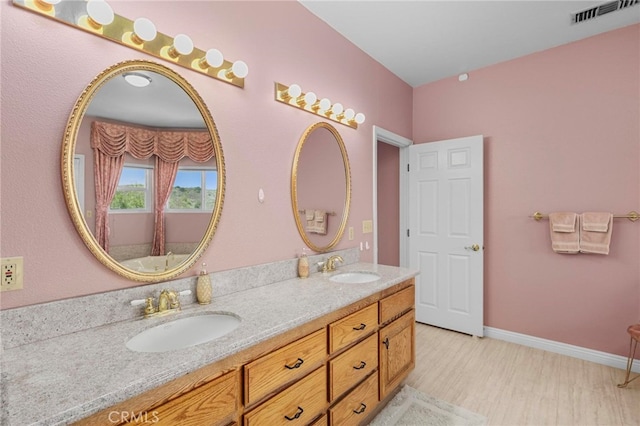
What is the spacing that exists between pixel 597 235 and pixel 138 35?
349 cm

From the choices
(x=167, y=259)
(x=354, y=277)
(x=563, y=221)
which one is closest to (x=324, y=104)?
(x=354, y=277)

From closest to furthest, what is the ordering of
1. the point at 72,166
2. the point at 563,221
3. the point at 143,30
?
the point at 72,166
the point at 143,30
the point at 563,221

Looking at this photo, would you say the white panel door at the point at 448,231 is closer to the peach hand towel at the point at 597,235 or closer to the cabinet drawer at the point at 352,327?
the peach hand towel at the point at 597,235

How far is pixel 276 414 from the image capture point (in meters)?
1.19

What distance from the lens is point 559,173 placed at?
109 inches

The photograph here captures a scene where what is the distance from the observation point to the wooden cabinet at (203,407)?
0.86 meters

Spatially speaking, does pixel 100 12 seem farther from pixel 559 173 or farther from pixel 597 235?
pixel 597 235

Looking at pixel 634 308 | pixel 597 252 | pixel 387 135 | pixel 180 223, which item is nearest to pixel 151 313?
pixel 180 223

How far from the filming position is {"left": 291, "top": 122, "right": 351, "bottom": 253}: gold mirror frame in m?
2.06

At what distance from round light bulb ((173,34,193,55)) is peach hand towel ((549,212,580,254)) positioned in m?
3.13

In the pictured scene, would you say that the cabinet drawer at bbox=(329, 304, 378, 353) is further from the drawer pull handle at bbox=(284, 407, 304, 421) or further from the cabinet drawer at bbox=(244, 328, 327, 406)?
the drawer pull handle at bbox=(284, 407, 304, 421)

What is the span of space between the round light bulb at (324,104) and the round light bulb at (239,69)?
71 cm

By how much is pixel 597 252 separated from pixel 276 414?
2890mm

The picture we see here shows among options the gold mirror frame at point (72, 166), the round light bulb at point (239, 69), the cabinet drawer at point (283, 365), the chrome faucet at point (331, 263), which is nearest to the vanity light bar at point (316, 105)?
the round light bulb at point (239, 69)
